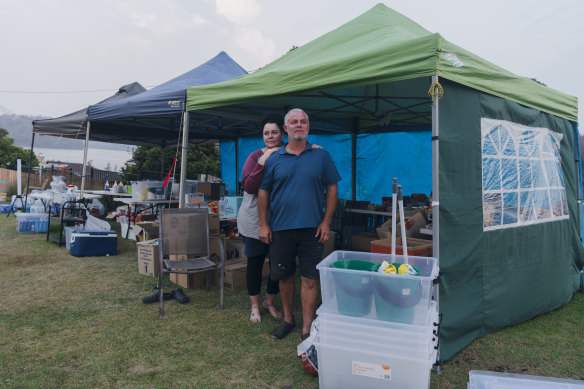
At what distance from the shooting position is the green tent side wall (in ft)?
8.32

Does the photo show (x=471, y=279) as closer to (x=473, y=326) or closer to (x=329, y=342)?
(x=473, y=326)

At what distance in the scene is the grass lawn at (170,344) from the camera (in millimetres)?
2305

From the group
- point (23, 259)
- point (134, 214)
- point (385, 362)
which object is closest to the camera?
point (385, 362)

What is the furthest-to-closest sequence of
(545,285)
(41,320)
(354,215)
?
(354,215) → (545,285) → (41,320)

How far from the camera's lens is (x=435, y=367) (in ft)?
7.88

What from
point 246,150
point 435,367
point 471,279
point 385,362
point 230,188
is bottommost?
point 435,367

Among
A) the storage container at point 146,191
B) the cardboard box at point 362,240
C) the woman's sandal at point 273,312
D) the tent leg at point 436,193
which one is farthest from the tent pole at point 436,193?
the storage container at point 146,191

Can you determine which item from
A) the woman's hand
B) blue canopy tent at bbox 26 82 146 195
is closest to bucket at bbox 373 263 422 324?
the woman's hand

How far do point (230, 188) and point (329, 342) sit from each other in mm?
7307

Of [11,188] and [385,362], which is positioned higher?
[11,188]

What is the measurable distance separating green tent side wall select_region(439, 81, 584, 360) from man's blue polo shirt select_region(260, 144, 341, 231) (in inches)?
30.9

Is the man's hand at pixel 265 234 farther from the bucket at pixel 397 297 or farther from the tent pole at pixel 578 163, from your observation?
the tent pole at pixel 578 163

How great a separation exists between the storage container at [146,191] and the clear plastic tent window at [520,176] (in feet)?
17.1

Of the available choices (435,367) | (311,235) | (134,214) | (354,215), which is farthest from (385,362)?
(134,214)
